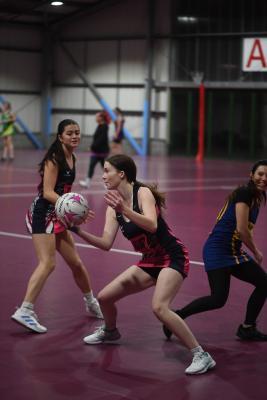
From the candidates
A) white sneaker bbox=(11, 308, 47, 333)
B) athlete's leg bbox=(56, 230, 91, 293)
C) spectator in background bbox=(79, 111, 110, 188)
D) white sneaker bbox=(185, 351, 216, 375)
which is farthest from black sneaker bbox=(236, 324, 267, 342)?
spectator in background bbox=(79, 111, 110, 188)

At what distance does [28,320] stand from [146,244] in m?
1.47

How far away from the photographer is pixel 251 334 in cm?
767

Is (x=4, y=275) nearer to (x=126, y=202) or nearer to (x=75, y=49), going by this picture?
(x=126, y=202)

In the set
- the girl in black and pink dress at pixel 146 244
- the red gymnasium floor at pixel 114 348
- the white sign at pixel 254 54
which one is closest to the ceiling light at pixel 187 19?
the white sign at pixel 254 54

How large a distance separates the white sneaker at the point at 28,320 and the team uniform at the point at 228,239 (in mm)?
1614

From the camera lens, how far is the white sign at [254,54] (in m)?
33.7

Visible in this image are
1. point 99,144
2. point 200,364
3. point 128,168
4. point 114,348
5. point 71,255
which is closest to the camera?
point 200,364

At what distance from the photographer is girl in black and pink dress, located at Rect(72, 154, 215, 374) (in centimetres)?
661

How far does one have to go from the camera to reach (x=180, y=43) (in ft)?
126

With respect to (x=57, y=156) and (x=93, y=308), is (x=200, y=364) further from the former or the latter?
(x=57, y=156)

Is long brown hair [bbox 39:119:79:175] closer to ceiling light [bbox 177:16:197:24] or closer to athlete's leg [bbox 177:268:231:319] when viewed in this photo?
athlete's leg [bbox 177:268:231:319]

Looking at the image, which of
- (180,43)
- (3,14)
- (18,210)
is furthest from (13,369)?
(3,14)

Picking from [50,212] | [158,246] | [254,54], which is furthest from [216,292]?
[254,54]

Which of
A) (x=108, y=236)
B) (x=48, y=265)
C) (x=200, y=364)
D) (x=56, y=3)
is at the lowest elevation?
(x=200, y=364)
